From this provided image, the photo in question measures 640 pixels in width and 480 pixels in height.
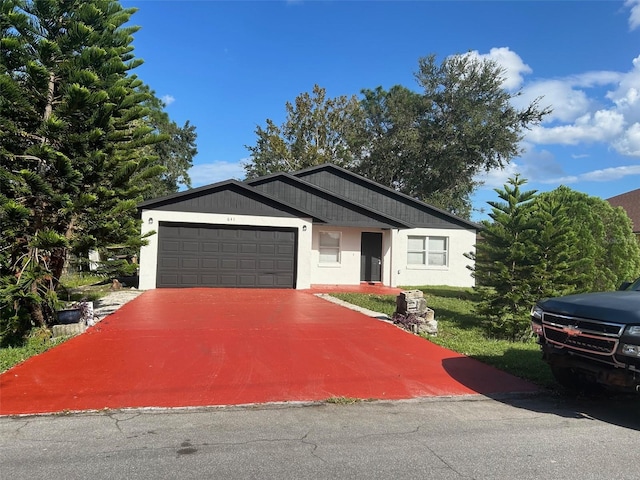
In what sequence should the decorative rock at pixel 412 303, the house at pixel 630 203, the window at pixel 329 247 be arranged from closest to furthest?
1. the decorative rock at pixel 412 303
2. the window at pixel 329 247
3. the house at pixel 630 203

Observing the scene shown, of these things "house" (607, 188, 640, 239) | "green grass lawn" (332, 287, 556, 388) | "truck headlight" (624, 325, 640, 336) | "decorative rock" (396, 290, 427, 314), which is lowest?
"green grass lawn" (332, 287, 556, 388)

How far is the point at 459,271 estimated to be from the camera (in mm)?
21406

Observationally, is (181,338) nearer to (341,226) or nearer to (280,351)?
(280,351)

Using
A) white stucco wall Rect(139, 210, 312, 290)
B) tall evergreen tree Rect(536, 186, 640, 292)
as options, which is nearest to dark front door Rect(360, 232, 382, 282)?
white stucco wall Rect(139, 210, 312, 290)

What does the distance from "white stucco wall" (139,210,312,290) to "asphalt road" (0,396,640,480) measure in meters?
11.3

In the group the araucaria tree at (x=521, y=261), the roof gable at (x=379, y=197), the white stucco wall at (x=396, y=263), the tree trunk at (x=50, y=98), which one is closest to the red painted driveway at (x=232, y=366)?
the araucaria tree at (x=521, y=261)

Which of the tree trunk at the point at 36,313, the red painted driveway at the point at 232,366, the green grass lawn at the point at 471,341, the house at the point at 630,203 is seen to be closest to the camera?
the red painted driveway at the point at 232,366

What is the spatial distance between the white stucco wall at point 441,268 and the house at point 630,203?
58.6 ft

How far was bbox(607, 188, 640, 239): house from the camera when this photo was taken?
3308 centimetres

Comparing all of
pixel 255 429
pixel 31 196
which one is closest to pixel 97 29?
pixel 31 196

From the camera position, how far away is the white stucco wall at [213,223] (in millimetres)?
15938

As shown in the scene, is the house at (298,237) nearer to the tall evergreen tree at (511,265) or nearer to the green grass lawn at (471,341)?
the green grass lawn at (471,341)

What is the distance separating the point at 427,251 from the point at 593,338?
1602 cm

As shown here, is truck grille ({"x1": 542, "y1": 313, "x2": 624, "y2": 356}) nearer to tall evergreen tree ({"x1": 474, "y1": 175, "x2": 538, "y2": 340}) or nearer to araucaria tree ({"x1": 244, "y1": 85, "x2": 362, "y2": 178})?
tall evergreen tree ({"x1": 474, "y1": 175, "x2": 538, "y2": 340})
